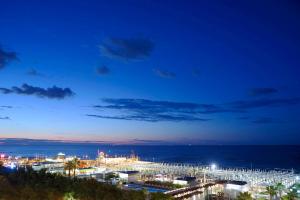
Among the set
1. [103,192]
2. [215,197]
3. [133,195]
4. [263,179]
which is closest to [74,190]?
[103,192]

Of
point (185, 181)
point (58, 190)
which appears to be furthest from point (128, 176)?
point (58, 190)

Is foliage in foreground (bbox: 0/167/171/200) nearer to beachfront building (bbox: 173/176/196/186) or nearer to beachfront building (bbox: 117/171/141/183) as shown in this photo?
beachfront building (bbox: 173/176/196/186)

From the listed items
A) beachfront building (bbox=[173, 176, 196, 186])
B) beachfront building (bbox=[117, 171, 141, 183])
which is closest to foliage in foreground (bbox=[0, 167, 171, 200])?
beachfront building (bbox=[173, 176, 196, 186])

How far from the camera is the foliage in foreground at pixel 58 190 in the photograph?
3191cm

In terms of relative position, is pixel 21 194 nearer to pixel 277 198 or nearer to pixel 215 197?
pixel 215 197

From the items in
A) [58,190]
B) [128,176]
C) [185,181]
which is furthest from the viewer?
[128,176]

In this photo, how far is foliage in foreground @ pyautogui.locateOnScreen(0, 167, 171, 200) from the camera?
105ft

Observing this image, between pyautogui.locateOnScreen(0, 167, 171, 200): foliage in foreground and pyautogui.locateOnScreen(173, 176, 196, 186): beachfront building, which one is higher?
pyautogui.locateOnScreen(0, 167, 171, 200): foliage in foreground

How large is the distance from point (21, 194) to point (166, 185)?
23.6 metres

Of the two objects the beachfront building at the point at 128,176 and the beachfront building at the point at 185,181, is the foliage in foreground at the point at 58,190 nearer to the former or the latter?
the beachfront building at the point at 185,181

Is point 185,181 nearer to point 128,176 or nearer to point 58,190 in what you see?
point 128,176

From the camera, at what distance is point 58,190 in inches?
1391

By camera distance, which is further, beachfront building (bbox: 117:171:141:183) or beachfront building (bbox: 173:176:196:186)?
beachfront building (bbox: 117:171:141:183)

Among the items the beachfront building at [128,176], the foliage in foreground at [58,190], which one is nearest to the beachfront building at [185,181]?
the beachfront building at [128,176]
